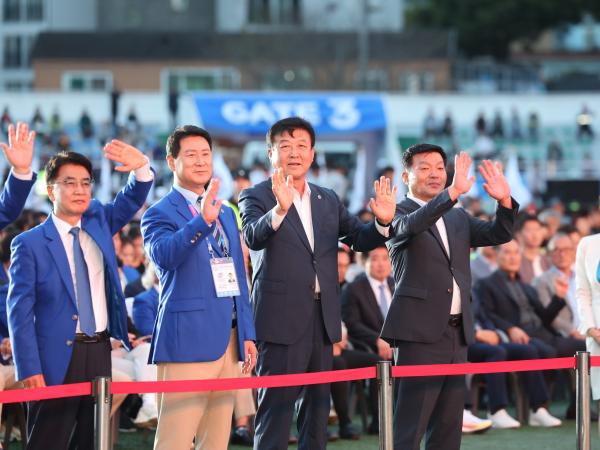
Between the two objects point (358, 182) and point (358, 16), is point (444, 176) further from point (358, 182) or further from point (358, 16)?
point (358, 16)

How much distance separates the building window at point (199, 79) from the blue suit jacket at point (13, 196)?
51.1 m

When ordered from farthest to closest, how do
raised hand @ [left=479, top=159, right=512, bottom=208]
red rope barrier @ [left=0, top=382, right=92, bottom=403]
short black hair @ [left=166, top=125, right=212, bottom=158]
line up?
raised hand @ [left=479, top=159, right=512, bottom=208]
short black hair @ [left=166, top=125, right=212, bottom=158]
red rope barrier @ [left=0, top=382, right=92, bottom=403]

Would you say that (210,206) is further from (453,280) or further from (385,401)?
(453,280)

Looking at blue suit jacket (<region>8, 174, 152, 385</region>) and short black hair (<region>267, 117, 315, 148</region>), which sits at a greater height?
short black hair (<region>267, 117, 315, 148</region>)

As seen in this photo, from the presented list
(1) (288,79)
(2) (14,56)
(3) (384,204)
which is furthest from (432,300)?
(2) (14,56)

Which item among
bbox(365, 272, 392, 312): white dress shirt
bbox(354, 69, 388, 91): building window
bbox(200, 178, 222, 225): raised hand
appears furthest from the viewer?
bbox(354, 69, 388, 91): building window

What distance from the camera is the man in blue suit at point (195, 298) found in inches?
279

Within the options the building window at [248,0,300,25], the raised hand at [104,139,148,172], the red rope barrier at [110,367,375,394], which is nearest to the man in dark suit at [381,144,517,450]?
the red rope barrier at [110,367,375,394]

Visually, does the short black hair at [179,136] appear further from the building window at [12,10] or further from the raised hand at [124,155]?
the building window at [12,10]

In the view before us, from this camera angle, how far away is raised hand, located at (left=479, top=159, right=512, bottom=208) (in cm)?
773

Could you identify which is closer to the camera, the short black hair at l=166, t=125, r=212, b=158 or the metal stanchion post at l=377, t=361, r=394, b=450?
the short black hair at l=166, t=125, r=212, b=158

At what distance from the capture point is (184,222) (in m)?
7.32

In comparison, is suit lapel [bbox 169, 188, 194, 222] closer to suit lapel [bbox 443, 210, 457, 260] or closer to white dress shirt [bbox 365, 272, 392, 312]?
suit lapel [bbox 443, 210, 457, 260]

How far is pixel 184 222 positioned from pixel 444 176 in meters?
1.64
